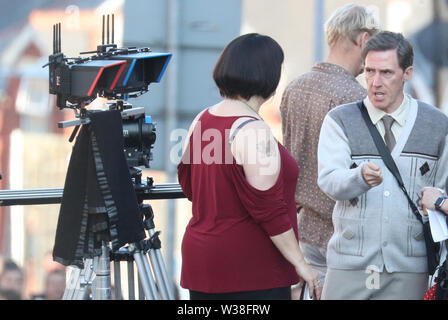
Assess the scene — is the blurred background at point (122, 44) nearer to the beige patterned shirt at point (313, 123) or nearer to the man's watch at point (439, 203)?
the beige patterned shirt at point (313, 123)

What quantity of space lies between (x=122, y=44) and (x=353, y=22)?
1906mm

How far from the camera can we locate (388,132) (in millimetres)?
2820

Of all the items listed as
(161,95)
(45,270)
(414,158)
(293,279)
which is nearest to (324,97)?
(414,158)

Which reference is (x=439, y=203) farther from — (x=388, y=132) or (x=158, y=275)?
(x=158, y=275)

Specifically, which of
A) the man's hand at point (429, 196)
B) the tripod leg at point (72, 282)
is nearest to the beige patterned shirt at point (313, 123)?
the man's hand at point (429, 196)

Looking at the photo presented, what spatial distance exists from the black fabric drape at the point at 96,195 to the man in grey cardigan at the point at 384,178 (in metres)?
0.66

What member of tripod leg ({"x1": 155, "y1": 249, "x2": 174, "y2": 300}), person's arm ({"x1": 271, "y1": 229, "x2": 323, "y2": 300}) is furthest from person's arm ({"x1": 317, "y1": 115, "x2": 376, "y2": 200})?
tripod leg ({"x1": 155, "y1": 249, "x2": 174, "y2": 300})

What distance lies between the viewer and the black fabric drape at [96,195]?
281 centimetres

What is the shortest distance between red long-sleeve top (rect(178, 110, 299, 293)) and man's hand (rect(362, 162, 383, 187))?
0.23 m

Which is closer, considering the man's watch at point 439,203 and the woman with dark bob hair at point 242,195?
the woman with dark bob hair at point 242,195

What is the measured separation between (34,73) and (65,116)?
33cm

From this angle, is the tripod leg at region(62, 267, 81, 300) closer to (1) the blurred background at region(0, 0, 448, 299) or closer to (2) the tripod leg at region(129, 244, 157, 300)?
(2) the tripod leg at region(129, 244, 157, 300)

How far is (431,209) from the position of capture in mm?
2680

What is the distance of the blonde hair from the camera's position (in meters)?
3.36
